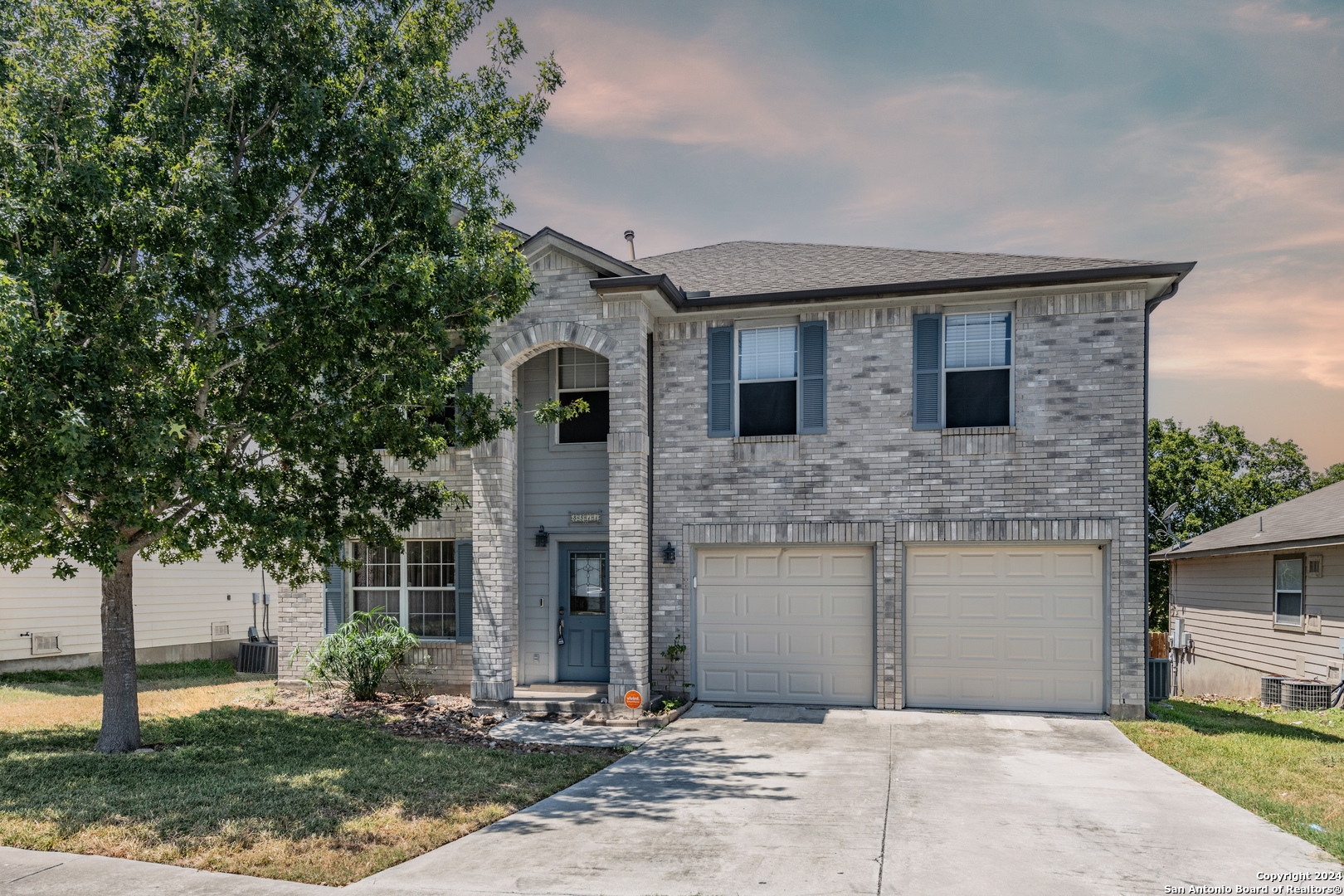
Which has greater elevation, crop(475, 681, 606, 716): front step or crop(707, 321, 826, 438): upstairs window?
crop(707, 321, 826, 438): upstairs window

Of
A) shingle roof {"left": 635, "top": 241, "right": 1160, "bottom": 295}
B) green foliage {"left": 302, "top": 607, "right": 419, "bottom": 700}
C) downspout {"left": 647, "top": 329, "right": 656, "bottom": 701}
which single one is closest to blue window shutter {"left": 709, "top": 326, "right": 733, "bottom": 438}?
shingle roof {"left": 635, "top": 241, "right": 1160, "bottom": 295}

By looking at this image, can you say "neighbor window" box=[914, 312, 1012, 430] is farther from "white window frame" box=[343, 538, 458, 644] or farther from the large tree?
"white window frame" box=[343, 538, 458, 644]

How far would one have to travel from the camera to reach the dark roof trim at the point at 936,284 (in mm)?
11078

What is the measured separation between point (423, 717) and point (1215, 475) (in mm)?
38410

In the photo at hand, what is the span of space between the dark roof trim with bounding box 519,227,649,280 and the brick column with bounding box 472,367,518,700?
1992mm

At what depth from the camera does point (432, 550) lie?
533 inches

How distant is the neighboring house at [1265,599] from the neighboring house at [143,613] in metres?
19.3

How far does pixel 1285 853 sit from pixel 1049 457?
6.13 meters

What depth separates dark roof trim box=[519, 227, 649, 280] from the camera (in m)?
12.1

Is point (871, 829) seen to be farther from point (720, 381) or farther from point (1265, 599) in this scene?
point (1265, 599)

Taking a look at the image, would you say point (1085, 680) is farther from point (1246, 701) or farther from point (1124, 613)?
point (1246, 701)

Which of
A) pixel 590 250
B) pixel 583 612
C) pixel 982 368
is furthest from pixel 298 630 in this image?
pixel 982 368

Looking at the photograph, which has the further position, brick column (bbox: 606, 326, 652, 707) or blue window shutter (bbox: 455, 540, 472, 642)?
blue window shutter (bbox: 455, 540, 472, 642)

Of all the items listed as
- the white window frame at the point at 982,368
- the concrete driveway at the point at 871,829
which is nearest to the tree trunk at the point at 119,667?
the concrete driveway at the point at 871,829
